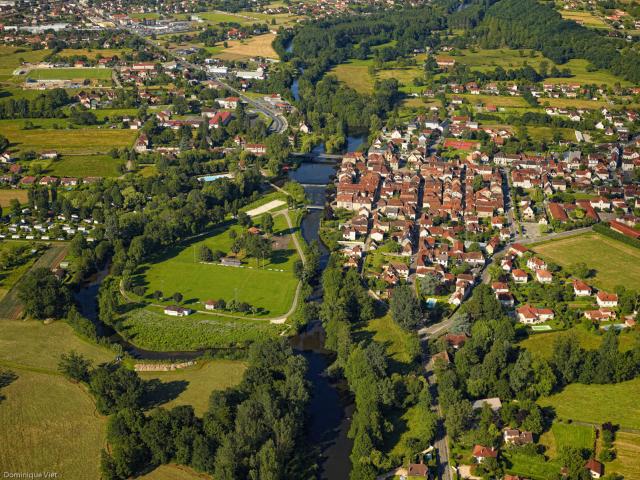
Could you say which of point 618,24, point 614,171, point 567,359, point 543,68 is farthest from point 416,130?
point 618,24

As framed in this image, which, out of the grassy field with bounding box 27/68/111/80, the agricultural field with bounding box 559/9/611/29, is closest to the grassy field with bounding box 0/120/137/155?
the grassy field with bounding box 27/68/111/80

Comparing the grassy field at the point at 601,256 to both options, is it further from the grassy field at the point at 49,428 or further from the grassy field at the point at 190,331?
the grassy field at the point at 49,428

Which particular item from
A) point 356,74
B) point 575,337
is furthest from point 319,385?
point 356,74

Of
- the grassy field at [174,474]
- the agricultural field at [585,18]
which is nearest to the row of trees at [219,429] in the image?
the grassy field at [174,474]

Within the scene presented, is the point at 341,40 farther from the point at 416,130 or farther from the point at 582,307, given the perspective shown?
the point at 582,307

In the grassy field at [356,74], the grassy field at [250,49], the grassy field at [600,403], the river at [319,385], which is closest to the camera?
the river at [319,385]

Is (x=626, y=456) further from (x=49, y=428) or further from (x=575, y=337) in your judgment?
(x=49, y=428)
